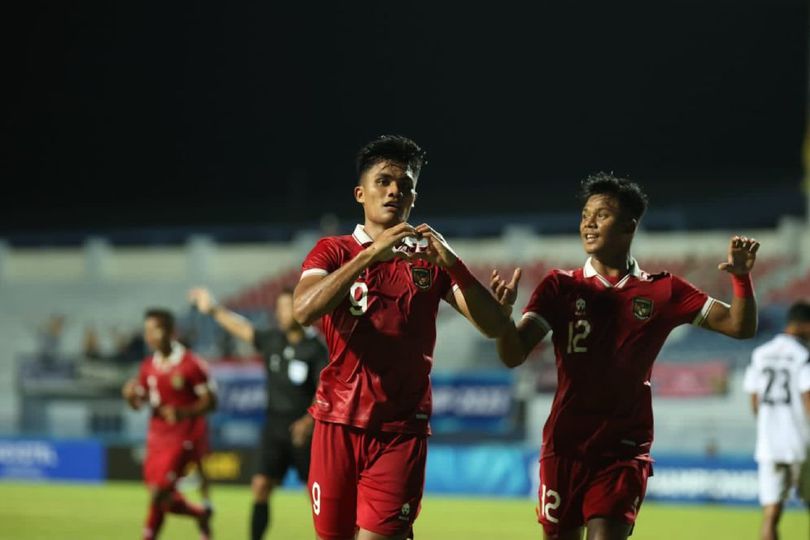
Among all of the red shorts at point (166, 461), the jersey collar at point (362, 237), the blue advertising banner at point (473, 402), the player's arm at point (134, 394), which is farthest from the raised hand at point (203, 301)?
the blue advertising banner at point (473, 402)

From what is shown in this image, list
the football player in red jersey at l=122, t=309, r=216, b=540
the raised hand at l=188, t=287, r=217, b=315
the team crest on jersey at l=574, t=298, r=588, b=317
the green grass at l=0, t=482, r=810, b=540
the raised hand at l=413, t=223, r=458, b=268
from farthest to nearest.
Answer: the green grass at l=0, t=482, r=810, b=540
the football player in red jersey at l=122, t=309, r=216, b=540
the raised hand at l=188, t=287, r=217, b=315
the team crest on jersey at l=574, t=298, r=588, b=317
the raised hand at l=413, t=223, r=458, b=268

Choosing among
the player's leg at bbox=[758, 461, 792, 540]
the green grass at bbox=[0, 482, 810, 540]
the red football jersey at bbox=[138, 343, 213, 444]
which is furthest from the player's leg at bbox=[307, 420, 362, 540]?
the green grass at bbox=[0, 482, 810, 540]

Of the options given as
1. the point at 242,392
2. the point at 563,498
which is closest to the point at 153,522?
the point at 563,498

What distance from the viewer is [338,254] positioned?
5.79 metres

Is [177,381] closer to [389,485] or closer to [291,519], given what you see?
[291,519]

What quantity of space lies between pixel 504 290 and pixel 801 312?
526 cm

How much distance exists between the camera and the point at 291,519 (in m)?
16.0

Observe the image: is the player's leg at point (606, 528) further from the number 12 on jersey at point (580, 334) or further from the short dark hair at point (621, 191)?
the short dark hair at point (621, 191)

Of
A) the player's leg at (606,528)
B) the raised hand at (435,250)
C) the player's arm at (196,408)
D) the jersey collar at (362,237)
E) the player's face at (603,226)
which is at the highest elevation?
the player's face at (603,226)

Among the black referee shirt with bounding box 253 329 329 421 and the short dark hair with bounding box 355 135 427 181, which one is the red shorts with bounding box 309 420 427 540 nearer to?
the short dark hair with bounding box 355 135 427 181

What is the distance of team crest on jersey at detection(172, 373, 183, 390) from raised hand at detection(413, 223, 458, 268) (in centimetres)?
674

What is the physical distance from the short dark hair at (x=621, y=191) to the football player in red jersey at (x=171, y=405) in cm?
621

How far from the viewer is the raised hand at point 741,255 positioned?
5988 millimetres

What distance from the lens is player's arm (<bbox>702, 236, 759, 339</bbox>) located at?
6000 mm
